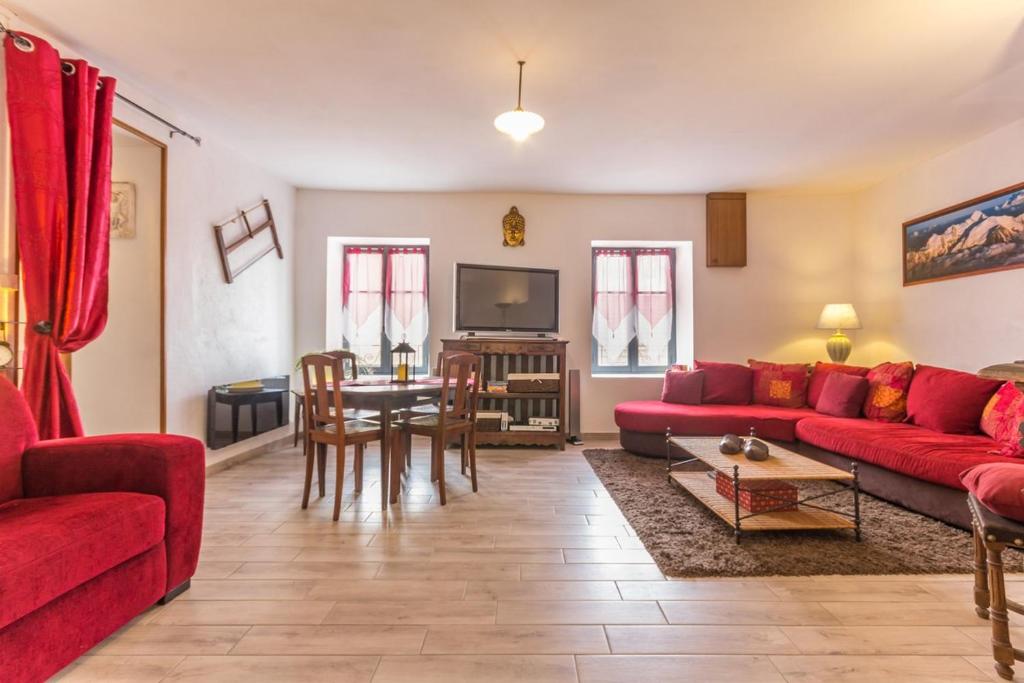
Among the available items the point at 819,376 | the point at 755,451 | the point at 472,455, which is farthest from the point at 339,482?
the point at 819,376

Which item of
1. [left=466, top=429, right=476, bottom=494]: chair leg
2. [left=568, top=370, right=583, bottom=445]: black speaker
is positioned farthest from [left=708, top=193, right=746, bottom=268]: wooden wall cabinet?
[left=466, top=429, right=476, bottom=494]: chair leg

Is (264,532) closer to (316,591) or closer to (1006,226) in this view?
(316,591)

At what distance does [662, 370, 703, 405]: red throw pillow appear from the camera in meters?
4.48

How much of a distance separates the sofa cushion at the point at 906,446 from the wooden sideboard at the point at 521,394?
2.03 m

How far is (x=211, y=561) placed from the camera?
7.01 feet

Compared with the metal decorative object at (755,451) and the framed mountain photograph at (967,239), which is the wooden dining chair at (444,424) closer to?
the metal decorative object at (755,451)

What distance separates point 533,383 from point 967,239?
3.58 meters

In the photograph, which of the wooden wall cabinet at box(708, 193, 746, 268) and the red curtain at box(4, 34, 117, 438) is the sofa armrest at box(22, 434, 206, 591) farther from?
the wooden wall cabinet at box(708, 193, 746, 268)

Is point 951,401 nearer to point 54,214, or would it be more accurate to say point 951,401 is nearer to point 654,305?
point 654,305

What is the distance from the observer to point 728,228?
4.97 m

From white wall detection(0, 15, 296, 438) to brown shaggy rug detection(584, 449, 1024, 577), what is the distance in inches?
122

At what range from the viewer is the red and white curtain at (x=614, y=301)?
523 centimetres

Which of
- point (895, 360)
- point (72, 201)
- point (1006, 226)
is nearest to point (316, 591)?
point (72, 201)

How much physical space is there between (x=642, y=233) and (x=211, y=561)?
4.56 m
